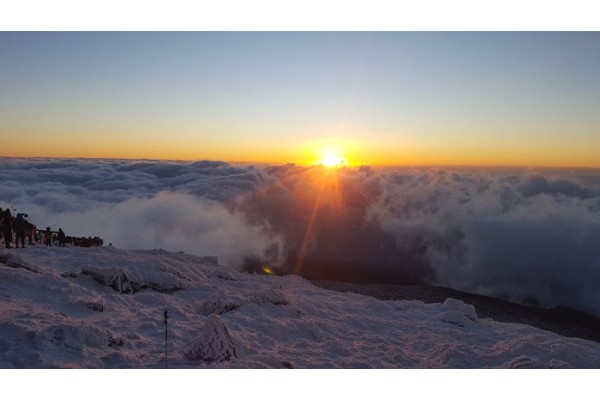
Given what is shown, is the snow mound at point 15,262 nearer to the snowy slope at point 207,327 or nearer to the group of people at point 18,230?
the snowy slope at point 207,327

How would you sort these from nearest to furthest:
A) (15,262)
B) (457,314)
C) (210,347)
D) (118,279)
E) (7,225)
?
(210,347), (15,262), (118,279), (7,225), (457,314)

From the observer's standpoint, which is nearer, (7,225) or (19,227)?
(7,225)

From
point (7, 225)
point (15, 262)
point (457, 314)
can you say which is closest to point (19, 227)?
point (7, 225)

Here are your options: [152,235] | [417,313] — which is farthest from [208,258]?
[152,235]

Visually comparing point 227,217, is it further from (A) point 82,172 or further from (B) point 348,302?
(B) point 348,302

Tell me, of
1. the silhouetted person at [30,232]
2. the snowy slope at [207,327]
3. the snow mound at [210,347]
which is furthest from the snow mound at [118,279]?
the silhouetted person at [30,232]

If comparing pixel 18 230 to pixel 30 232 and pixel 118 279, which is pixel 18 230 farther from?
pixel 118 279

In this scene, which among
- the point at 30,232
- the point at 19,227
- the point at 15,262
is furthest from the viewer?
the point at 30,232

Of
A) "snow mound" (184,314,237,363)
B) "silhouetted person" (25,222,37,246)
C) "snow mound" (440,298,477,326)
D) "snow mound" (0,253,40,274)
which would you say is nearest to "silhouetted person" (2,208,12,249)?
"silhouetted person" (25,222,37,246)
